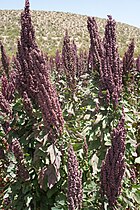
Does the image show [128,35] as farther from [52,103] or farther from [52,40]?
[52,103]

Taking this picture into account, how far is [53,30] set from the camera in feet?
158

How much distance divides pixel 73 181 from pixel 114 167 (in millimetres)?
A: 351

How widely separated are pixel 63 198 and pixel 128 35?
48.9m

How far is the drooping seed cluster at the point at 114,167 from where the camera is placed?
99.5 inches

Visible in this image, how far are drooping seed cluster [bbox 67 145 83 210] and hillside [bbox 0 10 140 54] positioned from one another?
34.5m

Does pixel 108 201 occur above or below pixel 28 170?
below

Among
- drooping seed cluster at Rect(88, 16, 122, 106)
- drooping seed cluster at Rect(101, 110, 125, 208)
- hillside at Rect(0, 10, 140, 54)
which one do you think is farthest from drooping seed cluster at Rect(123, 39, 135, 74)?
hillside at Rect(0, 10, 140, 54)

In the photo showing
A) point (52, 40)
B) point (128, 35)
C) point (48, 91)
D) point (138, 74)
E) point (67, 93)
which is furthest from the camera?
point (128, 35)

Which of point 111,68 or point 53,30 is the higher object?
point 53,30

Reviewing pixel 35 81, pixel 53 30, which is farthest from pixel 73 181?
pixel 53 30

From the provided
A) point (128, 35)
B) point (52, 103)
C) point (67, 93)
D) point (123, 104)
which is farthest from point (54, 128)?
point (128, 35)

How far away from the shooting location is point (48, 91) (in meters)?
3.09

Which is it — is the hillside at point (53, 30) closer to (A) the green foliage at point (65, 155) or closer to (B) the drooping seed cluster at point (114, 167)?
(A) the green foliage at point (65, 155)

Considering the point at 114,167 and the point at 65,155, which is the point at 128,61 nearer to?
the point at 65,155
